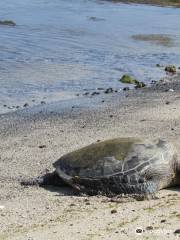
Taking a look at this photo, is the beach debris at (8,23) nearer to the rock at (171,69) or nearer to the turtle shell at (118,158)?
the rock at (171,69)

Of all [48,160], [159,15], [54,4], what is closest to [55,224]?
[48,160]

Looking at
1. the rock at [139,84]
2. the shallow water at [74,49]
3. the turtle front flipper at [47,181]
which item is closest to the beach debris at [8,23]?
the shallow water at [74,49]

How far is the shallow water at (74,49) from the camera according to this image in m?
20.7

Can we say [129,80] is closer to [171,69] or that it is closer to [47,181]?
[171,69]

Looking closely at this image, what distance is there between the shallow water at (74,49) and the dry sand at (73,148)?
2.40 m

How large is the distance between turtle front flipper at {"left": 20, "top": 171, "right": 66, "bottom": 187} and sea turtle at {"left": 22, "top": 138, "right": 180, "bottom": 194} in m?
0.38

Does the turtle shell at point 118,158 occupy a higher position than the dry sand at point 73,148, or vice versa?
the turtle shell at point 118,158

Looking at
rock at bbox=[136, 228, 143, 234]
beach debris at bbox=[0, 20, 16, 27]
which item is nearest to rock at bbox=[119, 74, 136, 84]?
rock at bbox=[136, 228, 143, 234]

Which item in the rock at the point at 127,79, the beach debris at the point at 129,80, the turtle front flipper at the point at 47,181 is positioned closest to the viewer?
the turtle front flipper at the point at 47,181

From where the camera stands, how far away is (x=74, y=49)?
29.0m

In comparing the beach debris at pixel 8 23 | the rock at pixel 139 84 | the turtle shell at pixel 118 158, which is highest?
the turtle shell at pixel 118 158

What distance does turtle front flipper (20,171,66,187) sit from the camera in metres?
9.88

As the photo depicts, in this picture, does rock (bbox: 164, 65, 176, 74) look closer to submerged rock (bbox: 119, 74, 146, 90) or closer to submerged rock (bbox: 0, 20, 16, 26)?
submerged rock (bbox: 119, 74, 146, 90)

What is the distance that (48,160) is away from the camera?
11.4 metres
